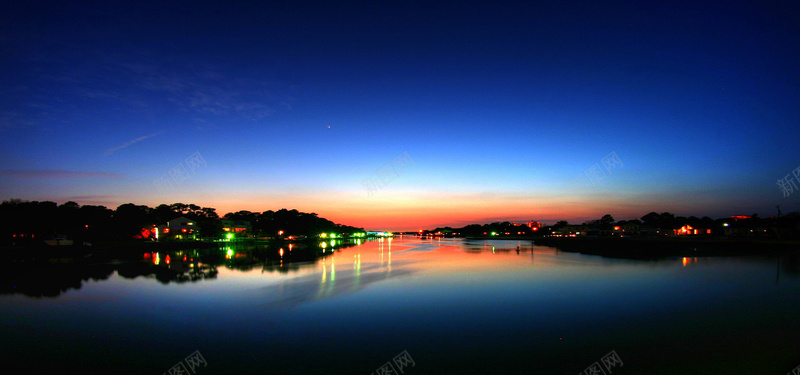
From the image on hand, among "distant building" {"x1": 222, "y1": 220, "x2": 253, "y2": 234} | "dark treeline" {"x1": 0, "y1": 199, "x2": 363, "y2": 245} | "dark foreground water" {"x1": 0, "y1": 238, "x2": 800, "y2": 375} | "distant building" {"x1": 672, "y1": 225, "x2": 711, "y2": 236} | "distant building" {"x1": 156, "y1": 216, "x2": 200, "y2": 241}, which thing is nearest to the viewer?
"dark foreground water" {"x1": 0, "y1": 238, "x2": 800, "y2": 375}

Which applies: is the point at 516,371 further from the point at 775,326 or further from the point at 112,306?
the point at 112,306

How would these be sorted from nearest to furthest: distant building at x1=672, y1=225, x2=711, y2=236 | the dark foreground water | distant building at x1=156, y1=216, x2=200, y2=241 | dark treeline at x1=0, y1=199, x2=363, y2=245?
the dark foreground water, dark treeline at x1=0, y1=199, x2=363, y2=245, distant building at x1=156, y1=216, x2=200, y2=241, distant building at x1=672, y1=225, x2=711, y2=236

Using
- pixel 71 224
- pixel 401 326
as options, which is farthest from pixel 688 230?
pixel 71 224

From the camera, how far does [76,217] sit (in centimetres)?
6531

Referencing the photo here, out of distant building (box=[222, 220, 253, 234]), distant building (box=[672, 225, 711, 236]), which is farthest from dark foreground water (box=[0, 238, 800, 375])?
distant building (box=[222, 220, 253, 234])

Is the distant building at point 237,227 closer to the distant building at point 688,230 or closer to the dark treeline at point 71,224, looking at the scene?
the dark treeline at point 71,224

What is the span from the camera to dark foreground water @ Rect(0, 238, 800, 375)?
1077 centimetres

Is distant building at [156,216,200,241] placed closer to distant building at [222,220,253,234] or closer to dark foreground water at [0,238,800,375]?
distant building at [222,220,253,234]

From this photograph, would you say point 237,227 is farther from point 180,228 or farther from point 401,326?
point 401,326

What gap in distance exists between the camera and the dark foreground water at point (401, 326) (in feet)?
35.3

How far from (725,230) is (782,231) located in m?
21.7

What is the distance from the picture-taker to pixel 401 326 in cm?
1498

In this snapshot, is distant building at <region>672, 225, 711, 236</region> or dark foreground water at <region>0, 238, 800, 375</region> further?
distant building at <region>672, 225, 711, 236</region>

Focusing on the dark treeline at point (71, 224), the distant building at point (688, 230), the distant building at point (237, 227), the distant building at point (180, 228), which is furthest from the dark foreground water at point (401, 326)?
the distant building at point (237, 227)
